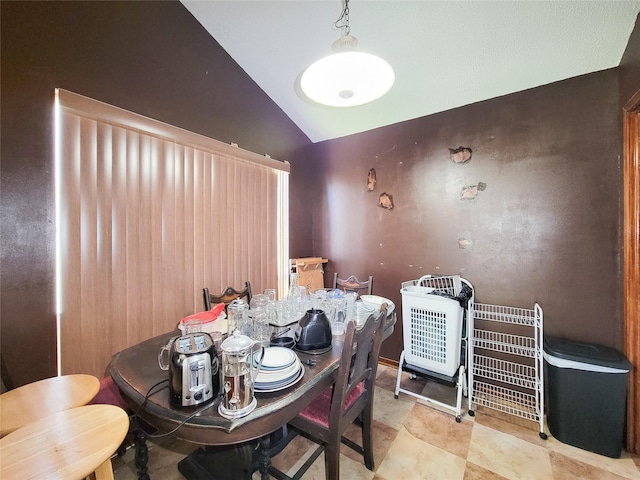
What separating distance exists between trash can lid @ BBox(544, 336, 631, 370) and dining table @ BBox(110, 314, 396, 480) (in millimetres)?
1574

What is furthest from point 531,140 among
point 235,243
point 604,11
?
point 235,243

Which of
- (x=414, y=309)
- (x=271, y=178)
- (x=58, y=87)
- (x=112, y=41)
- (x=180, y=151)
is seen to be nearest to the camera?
(x=58, y=87)

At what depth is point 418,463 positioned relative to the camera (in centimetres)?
161

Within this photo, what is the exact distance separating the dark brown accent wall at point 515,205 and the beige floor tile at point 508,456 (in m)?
0.86

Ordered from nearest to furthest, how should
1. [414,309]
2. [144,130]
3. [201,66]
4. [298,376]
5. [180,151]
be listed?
[298,376] < [144,130] < [180,151] < [201,66] < [414,309]

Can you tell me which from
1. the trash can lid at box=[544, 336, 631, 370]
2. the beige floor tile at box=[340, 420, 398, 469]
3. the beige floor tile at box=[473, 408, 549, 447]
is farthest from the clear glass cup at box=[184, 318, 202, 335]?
the trash can lid at box=[544, 336, 631, 370]

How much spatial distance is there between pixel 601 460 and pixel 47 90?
3892 mm

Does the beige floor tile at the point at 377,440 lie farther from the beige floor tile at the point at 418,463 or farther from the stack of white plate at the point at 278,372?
the stack of white plate at the point at 278,372

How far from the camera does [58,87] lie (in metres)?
1.43

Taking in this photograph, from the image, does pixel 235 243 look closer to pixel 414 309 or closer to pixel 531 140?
pixel 414 309

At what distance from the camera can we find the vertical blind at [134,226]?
4.85 ft

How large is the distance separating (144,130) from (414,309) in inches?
96.2

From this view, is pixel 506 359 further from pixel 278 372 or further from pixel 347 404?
pixel 278 372

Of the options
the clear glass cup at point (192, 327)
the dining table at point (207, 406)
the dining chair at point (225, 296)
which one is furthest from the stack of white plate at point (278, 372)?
the dining chair at point (225, 296)
